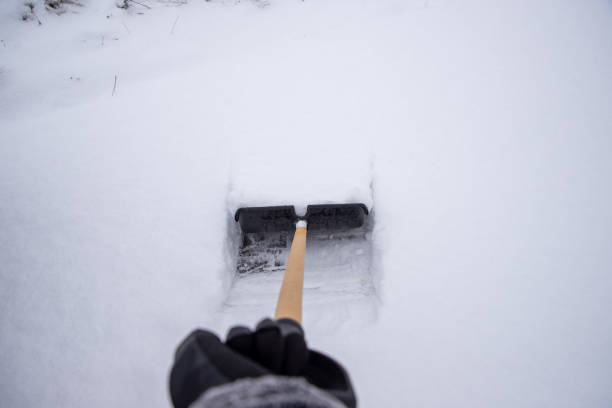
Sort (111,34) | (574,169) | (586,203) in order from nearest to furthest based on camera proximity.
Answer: (586,203) → (574,169) → (111,34)

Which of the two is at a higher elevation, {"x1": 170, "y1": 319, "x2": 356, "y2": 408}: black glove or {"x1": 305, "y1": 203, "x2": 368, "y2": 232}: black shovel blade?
{"x1": 305, "y1": 203, "x2": 368, "y2": 232}: black shovel blade

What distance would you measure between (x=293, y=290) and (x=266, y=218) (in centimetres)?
72

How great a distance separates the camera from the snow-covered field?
113cm

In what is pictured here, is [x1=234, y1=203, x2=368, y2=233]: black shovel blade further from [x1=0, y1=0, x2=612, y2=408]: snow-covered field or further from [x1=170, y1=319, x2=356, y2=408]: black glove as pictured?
[x1=170, y1=319, x2=356, y2=408]: black glove

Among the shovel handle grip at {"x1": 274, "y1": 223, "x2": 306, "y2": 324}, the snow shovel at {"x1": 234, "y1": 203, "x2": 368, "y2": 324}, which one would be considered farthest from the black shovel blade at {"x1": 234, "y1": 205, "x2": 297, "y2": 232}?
the shovel handle grip at {"x1": 274, "y1": 223, "x2": 306, "y2": 324}

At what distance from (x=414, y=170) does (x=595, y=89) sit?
4.58 feet

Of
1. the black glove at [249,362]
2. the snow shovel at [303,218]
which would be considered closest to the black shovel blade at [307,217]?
the snow shovel at [303,218]

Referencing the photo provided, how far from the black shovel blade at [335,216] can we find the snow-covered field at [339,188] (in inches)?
2.9

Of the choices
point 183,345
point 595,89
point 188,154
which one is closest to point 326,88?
point 188,154

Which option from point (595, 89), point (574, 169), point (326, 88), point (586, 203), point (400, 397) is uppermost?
point (326, 88)

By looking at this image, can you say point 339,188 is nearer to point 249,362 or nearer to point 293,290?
point 293,290

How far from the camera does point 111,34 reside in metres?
2.50

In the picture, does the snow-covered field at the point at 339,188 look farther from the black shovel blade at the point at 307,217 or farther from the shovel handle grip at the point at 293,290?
the shovel handle grip at the point at 293,290

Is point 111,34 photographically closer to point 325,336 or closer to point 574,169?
point 325,336
